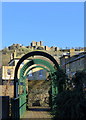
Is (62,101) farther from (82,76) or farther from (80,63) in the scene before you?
(80,63)

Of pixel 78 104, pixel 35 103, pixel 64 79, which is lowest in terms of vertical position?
pixel 35 103

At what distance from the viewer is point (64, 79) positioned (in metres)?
8.53

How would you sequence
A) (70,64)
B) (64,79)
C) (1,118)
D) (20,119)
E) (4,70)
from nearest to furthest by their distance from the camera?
(64,79)
(1,118)
(20,119)
(70,64)
(4,70)

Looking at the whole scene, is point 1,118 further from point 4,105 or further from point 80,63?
point 80,63

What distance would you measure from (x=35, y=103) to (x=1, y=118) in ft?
33.5

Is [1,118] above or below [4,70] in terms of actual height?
below

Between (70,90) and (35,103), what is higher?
(70,90)

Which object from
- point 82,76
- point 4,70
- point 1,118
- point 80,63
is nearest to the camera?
point 82,76

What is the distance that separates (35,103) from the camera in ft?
67.8

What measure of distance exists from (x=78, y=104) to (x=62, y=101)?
1.85 ft

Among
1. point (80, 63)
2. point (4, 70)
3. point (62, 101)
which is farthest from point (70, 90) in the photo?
point (4, 70)

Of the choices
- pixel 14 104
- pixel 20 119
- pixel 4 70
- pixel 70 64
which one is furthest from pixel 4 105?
pixel 4 70

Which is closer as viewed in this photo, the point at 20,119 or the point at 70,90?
the point at 70,90

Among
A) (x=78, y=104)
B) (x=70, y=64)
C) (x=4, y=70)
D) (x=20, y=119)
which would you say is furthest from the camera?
(x=4, y=70)
